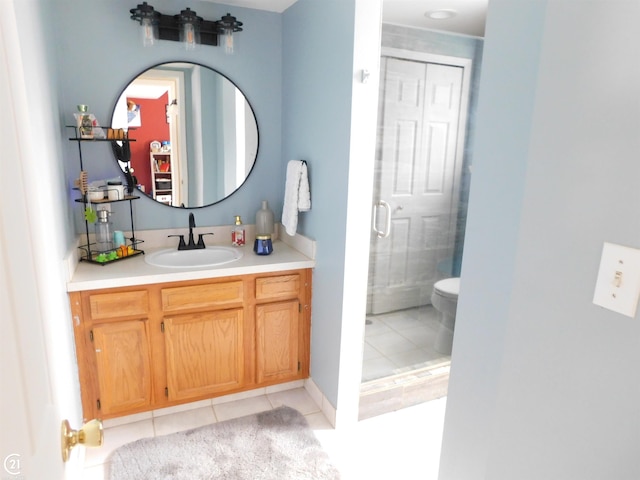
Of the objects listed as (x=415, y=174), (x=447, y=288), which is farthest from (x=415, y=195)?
(x=447, y=288)

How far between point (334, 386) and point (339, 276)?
0.63m

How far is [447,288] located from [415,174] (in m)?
0.91

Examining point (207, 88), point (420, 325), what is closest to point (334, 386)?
point (420, 325)

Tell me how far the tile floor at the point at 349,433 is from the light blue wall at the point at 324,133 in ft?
0.67

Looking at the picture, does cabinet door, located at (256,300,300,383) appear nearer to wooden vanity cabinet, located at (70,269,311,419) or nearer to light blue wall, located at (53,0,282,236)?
wooden vanity cabinet, located at (70,269,311,419)

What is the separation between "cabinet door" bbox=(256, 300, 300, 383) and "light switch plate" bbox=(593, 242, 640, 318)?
6.24 feet

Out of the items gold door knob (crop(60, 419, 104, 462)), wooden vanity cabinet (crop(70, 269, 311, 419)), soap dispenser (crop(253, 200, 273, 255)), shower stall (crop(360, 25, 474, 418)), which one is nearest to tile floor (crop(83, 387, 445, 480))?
wooden vanity cabinet (crop(70, 269, 311, 419))

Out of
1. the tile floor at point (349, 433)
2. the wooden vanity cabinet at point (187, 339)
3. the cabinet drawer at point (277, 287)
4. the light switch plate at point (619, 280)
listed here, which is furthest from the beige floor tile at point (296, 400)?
the light switch plate at point (619, 280)

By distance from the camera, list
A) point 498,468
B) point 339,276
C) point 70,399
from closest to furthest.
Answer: point 498,468, point 70,399, point 339,276

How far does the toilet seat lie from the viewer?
3.09 metres

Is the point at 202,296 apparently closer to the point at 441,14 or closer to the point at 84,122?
the point at 84,122

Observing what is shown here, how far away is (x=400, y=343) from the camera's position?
306cm

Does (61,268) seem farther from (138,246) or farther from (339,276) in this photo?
(339,276)

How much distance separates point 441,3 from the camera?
2594 millimetres
